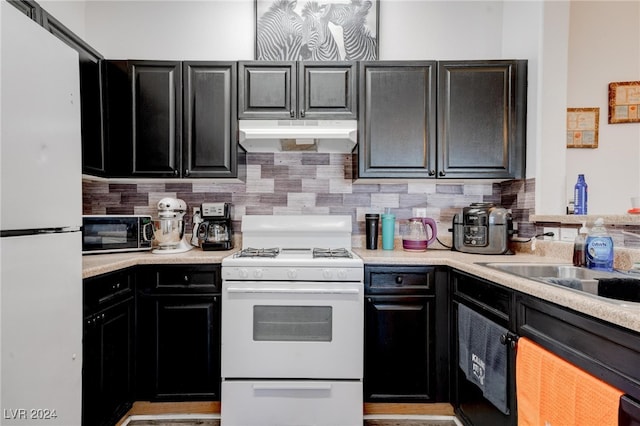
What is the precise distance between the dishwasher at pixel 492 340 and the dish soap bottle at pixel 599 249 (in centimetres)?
51

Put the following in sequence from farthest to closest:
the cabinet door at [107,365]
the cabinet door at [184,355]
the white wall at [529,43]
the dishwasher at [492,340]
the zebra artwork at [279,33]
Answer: the zebra artwork at [279,33], the white wall at [529,43], the cabinet door at [184,355], the cabinet door at [107,365], the dishwasher at [492,340]

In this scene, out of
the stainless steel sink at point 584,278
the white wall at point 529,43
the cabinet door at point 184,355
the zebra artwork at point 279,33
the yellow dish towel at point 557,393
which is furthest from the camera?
the zebra artwork at point 279,33

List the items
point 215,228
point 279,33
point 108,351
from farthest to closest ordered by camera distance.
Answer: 1. point 279,33
2. point 215,228
3. point 108,351

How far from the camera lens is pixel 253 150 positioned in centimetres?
252

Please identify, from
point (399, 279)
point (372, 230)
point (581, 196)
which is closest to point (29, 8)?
point (372, 230)

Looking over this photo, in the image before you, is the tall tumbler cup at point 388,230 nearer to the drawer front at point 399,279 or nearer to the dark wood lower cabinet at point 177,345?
the drawer front at point 399,279

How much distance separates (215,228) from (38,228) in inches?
51.1

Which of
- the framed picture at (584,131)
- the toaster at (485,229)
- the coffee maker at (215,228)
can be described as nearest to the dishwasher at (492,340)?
the toaster at (485,229)

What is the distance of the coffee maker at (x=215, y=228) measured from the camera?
2.36 metres

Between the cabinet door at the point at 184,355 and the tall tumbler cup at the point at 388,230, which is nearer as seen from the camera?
the cabinet door at the point at 184,355

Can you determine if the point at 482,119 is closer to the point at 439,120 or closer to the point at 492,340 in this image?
the point at 439,120

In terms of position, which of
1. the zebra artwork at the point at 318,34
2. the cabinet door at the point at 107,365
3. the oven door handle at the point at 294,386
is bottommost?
the oven door handle at the point at 294,386

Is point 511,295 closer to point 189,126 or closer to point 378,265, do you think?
point 378,265

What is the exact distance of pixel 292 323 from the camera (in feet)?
6.40
